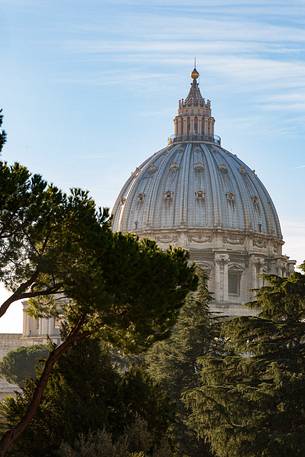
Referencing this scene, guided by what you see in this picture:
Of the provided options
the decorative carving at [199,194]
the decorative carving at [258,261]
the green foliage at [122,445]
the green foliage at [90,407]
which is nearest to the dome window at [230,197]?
the decorative carving at [199,194]

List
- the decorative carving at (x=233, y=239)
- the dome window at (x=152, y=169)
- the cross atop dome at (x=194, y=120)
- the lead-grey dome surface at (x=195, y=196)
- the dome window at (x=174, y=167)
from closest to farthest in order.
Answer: the decorative carving at (x=233, y=239) → the lead-grey dome surface at (x=195, y=196) → the dome window at (x=174, y=167) → the dome window at (x=152, y=169) → the cross atop dome at (x=194, y=120)

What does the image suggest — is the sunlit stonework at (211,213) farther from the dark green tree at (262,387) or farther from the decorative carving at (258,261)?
the dark green tree at (262,387)

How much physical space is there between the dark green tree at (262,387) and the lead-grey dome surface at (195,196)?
2530 inches

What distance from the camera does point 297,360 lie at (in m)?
25.8

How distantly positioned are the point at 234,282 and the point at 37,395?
2857 inches

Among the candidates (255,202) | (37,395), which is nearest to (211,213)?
(255,202)

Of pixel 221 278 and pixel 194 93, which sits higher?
pixel 194 93

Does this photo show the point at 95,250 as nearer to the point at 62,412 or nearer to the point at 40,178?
the point at 40,178

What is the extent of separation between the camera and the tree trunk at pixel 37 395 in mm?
19094

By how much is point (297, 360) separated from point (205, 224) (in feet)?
220

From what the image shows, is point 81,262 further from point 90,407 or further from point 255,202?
point 255,202

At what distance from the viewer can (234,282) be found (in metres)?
91.4

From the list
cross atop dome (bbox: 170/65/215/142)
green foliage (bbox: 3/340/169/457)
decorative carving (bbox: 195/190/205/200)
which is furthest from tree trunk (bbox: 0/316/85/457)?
cross atop dome (bbox: 170/65/215/142)

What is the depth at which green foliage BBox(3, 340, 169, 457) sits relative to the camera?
66.4 ft
